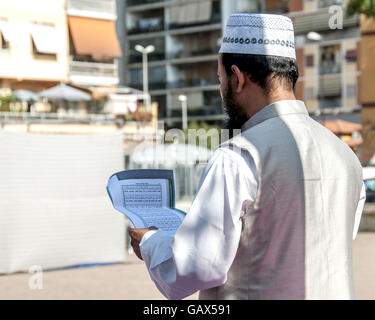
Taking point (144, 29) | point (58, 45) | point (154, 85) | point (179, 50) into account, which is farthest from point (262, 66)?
point (144, 29)

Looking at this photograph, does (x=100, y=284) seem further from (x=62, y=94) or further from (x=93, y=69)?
(x=93, y=69)

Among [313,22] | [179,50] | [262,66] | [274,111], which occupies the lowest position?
[274,111]

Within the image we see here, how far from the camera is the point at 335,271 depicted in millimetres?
1953

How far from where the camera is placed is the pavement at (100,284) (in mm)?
7469

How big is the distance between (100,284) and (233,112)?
6340 millimetres

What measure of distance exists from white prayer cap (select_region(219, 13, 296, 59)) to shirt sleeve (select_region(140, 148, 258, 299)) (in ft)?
1.01

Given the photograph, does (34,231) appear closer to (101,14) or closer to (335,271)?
(335,271)

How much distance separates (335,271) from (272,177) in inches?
12.1

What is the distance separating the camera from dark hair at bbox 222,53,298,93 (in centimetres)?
198

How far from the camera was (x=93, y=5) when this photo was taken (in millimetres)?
40625

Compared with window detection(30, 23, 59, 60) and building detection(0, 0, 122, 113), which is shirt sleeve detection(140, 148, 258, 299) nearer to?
building detection(0, 0, 122, 113)

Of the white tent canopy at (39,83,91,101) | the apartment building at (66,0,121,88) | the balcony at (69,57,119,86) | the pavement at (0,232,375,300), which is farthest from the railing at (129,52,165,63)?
the pavement at (0,232,375,300)

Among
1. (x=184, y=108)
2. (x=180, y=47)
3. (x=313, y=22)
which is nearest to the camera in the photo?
(x=313, y=22)
